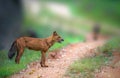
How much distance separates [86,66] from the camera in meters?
4.02

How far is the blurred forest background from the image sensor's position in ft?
13.5

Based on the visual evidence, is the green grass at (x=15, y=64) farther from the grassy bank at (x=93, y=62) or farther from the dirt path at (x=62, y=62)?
the grassy bank at (x=93, y=62)

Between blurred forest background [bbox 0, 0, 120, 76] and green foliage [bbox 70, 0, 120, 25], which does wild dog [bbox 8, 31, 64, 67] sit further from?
green foliage [bbox 70, 0, 120, 25]

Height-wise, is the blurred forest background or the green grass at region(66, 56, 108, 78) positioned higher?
the blurred forest background

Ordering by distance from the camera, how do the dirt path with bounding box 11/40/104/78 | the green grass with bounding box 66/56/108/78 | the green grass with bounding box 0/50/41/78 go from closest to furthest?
the green grass with bounding box 66/56/108/78 < the dirt path with bounding box 11/40/104/78 < the green grass with bounding box 0/50/41/78

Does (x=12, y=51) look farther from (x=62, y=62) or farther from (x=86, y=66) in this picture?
(x=86, y=66)

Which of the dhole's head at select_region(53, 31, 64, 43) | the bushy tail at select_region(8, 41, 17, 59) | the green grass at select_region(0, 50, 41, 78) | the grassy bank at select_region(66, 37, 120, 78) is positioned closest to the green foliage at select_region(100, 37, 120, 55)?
the grassy bank at select_region(66, 37, 120, 78)

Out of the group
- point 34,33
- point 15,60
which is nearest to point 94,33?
point 34,33

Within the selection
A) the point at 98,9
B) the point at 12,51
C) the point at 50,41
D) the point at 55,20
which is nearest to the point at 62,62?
the point at 50,41

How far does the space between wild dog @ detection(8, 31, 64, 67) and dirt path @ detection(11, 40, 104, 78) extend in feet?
0.27

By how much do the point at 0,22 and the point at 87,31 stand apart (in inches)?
41.5

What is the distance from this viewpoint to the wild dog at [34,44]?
4.14 meters

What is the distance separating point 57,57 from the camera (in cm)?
418

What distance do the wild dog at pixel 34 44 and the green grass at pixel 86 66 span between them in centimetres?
32
